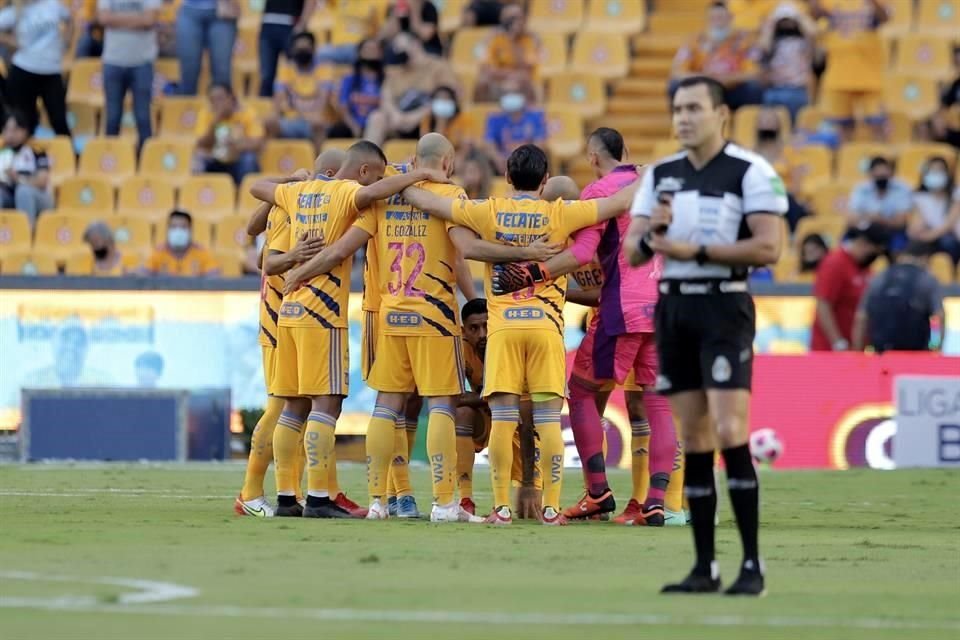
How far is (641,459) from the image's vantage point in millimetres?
12461

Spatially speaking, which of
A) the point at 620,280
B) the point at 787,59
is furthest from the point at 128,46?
the point at 620,280

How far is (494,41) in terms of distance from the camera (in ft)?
81.4

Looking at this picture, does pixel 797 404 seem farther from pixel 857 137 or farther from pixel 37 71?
pixel 37 71

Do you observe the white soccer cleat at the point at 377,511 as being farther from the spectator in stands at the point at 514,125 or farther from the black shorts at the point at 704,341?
the spectator in stands at the point at 514,125

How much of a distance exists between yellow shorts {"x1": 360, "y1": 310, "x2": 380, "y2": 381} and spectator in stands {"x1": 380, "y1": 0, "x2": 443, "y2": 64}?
12198 millimetres

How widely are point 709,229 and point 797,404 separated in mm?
10848

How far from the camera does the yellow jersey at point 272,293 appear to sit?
12547mm

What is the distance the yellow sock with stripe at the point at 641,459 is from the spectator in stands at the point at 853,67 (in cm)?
1305

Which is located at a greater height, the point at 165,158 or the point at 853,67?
the point at 853,67

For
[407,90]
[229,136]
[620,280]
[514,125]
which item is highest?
[407,90]

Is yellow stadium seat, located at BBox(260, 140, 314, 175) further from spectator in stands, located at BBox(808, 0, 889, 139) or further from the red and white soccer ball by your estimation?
the red and white soccer ball

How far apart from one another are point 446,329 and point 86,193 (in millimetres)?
12891

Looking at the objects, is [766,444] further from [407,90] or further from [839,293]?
[407,90]

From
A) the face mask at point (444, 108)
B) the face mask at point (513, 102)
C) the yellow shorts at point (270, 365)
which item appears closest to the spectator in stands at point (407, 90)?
the face mask at point (444, 108)
